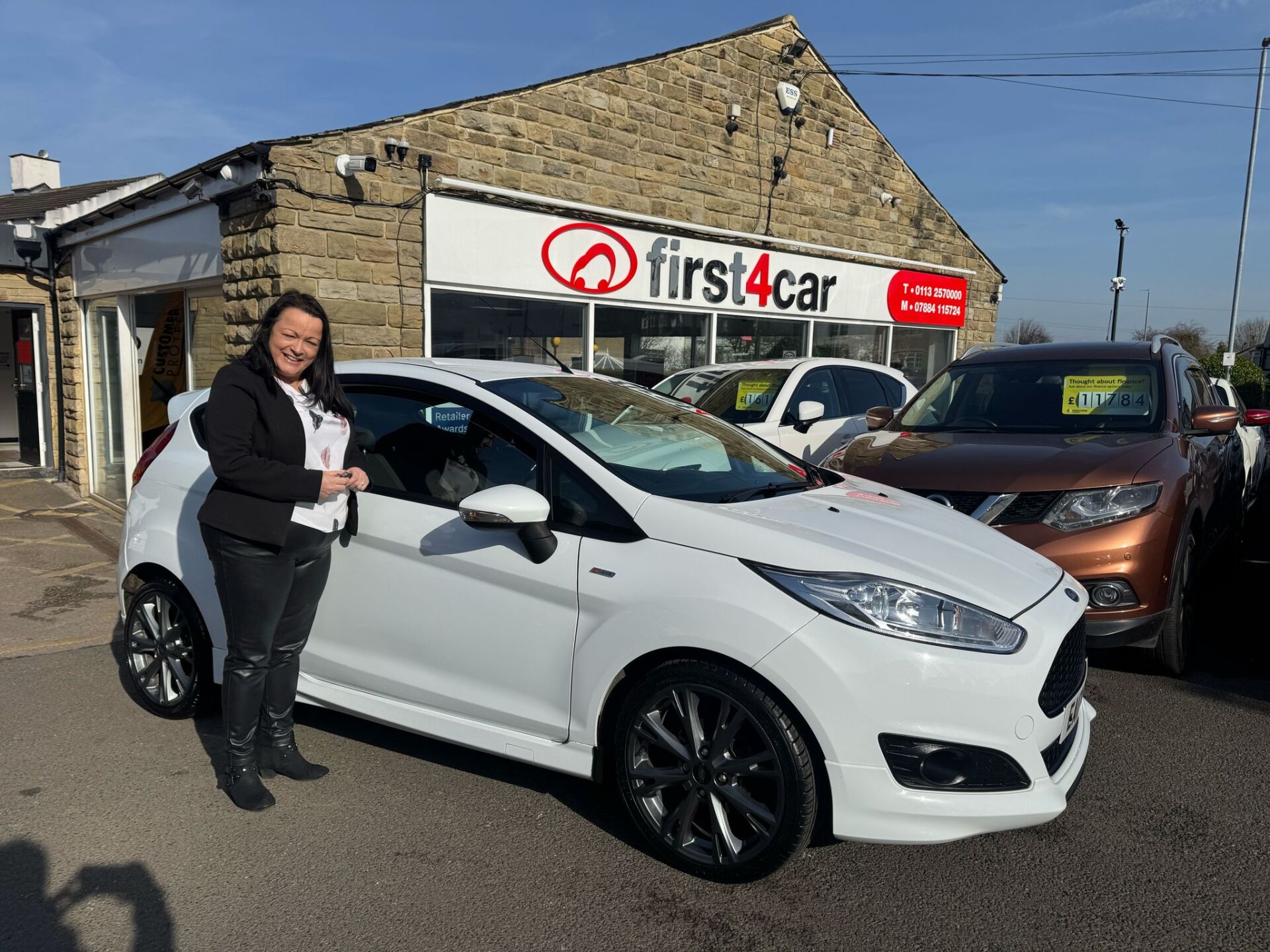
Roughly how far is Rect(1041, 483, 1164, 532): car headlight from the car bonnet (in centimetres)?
112

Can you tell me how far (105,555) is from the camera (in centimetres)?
795

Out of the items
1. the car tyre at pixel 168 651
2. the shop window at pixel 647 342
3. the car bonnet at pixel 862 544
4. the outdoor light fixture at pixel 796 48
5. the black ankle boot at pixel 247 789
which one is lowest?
the black ankle boot at pixel 247 789

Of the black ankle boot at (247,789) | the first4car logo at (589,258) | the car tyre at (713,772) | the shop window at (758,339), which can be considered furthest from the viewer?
the shop window at (758,339)

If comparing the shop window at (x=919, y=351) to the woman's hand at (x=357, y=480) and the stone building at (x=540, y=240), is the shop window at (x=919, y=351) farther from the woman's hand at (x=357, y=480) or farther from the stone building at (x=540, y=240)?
the woman's hand at (x=357, y=480)

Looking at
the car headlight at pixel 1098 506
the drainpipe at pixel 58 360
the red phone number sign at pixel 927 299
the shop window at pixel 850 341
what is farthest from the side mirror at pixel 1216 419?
the drainpipe at pixel 58 360

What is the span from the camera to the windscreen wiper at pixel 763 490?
10.6 ft

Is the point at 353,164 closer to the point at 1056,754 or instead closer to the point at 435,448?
the point at 435,448

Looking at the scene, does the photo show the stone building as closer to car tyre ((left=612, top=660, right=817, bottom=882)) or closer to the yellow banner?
the yellow banner

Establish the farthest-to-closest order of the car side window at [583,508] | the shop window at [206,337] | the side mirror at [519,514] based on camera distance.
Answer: the shop window at [206,337]
the car side window at [583,508]
the side mirror at [519,514]

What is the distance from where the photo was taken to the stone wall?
7590 mm

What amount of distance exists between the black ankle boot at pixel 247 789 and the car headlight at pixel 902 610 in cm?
207

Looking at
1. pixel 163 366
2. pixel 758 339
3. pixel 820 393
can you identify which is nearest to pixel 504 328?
pixel 820 393

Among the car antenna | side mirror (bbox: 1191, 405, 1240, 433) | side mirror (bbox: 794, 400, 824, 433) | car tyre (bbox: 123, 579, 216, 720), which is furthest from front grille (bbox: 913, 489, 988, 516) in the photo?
the car antenna

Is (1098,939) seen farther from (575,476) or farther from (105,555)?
(105,555)
